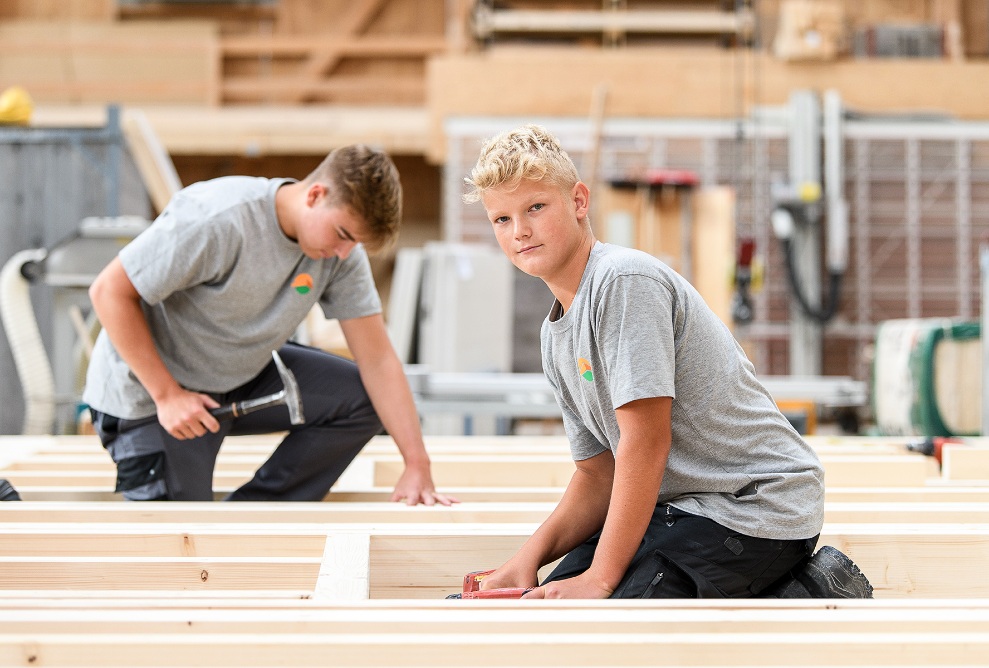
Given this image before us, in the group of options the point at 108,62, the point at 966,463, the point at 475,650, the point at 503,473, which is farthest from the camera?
the point at 108,62

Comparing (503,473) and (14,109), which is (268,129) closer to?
(14,109)

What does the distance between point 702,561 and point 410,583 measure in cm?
58

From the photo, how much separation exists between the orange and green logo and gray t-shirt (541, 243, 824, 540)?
2.87 ft

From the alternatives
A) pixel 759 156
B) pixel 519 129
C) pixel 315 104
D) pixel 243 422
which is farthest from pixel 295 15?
pixel 519 129

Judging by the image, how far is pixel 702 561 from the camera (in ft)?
5.09

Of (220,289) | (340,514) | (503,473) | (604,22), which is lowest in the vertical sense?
(503,473)

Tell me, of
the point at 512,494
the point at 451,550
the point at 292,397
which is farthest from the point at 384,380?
the point at 451,550

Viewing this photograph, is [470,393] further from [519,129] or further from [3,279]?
[519,129]

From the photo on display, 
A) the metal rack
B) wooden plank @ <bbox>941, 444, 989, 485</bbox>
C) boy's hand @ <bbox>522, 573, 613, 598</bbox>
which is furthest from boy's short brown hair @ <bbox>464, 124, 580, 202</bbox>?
the metal rack

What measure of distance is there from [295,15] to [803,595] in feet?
36.3

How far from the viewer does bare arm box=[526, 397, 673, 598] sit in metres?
1.48

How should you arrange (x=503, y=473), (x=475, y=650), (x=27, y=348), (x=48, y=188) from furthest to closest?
(x=48, y=188) → (x=27, y=348) → (x=503, y=473) → (x=475, y=650)

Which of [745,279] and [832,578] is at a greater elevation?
[745,279]

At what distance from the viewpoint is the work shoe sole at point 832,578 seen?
5.18 feet
